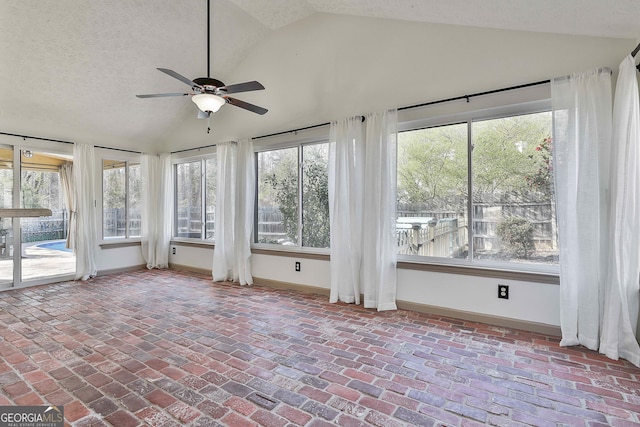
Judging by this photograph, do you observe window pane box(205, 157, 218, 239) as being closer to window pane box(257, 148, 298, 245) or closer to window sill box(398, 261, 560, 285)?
window pane box(257, 148, 298, 245)

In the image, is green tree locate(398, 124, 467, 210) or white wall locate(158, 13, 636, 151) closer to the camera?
white wall locate(158, 13, 636, 151)

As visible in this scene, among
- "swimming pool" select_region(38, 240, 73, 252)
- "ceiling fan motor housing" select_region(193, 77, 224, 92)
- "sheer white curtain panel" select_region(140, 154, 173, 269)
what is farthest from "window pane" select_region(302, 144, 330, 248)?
"swimming pool" select_region(38, 240, 73, 252)

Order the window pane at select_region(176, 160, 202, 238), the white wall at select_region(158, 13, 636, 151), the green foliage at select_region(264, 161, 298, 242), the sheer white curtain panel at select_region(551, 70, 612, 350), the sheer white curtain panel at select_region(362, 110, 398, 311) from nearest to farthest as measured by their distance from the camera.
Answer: the sheer white curtain panel at select_region(551, 70, 612, 350)
the white wall at select_region(158, 13, 636, 151)
the sheer white curtain panel at select_region(362, 110, 398, 311)
the green foliage at select_region(264, 161, 298, 242)
the window pane at select_region(176, 160, 202, 238)

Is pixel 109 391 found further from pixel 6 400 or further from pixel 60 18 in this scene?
pixel 60 18

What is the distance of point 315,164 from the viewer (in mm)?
4613

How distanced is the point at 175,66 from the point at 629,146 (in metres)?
5.41

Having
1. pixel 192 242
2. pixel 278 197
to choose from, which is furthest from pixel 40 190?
pixel 278 197

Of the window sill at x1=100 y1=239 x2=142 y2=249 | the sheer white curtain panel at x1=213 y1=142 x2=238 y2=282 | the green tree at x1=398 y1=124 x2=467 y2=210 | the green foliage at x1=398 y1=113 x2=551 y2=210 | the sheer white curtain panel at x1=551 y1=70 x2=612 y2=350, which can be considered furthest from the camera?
the window sill at x1=100 y1=239 x2=142 y2=249

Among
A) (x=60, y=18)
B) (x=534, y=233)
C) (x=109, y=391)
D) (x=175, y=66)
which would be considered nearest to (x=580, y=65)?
(x=534, y=233)

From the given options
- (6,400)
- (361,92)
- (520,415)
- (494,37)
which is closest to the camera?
(520,415)

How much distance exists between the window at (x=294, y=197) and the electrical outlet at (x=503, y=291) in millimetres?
2212

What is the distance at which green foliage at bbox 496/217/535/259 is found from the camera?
3.17 m

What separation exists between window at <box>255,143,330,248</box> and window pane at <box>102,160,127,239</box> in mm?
3007

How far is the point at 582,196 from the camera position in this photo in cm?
268
